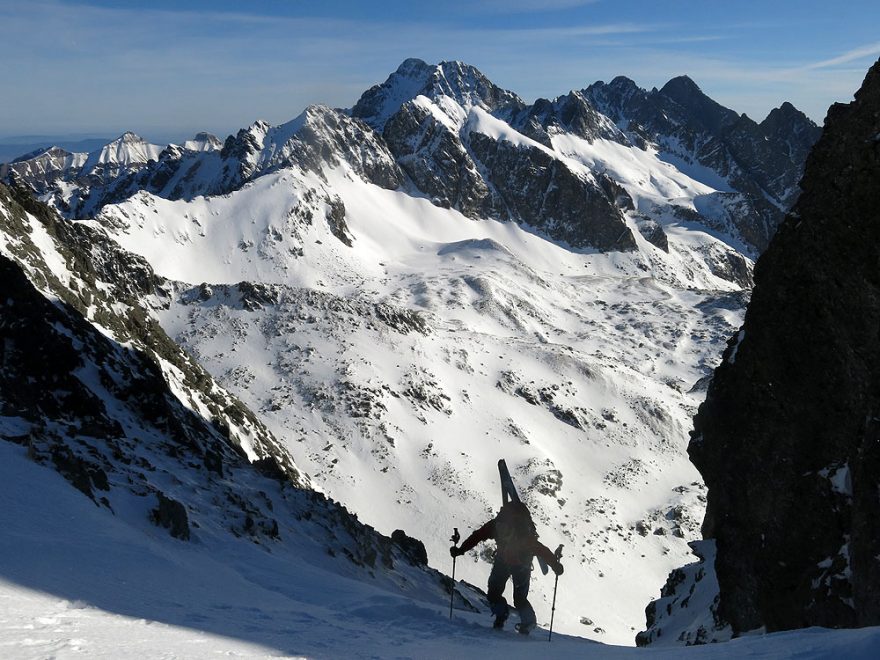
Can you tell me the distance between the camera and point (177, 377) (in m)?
32.2

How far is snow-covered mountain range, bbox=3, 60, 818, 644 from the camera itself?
39.3 meters

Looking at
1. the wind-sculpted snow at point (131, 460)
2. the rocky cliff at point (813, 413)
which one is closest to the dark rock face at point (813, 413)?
the rocky cliff at point (813, 413)

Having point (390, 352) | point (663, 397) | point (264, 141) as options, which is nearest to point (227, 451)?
point (390, 352)

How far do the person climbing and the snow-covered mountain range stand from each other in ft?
76.2

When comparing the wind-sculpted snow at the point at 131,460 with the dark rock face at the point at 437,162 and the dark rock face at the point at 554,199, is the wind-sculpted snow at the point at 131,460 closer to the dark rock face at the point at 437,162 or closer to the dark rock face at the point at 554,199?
the dark rock face at the point at 437,162

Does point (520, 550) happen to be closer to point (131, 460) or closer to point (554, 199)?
point (131, 460)

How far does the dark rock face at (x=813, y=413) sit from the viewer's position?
35.3 feet

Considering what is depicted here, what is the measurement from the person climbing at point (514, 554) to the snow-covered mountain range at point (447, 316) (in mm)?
23229

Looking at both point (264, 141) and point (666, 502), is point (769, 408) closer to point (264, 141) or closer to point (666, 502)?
point (666, 502)

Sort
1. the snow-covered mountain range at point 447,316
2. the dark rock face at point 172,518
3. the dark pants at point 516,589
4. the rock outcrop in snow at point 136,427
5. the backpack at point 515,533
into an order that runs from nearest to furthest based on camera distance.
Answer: the backpack at point 515,533
the dark pants at point 516,589
the dark rock face at point 172,518
the rock outcrop in snow at point 136,427
the snow-covered mountain range at point 447,316

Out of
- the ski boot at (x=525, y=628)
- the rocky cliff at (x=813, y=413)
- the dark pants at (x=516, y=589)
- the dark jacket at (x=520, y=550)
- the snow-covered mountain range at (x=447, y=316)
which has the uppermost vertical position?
the snow-covered mountain range at (x=447, y=316)

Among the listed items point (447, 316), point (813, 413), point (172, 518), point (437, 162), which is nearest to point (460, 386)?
point (447, 316)

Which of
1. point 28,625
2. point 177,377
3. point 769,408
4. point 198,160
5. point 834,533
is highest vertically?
point 198,160

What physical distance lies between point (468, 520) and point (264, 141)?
126067 millimetres
